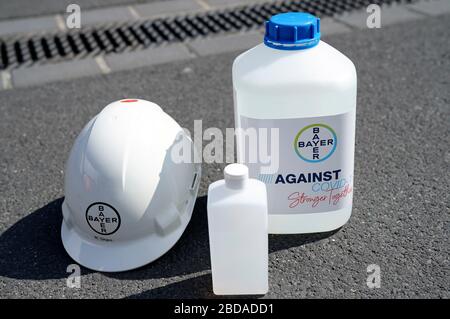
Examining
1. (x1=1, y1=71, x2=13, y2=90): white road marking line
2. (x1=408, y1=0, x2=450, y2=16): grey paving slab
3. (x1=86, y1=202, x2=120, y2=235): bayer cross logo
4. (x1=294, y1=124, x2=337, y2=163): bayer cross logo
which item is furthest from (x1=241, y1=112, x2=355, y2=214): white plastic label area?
(x1=408, y1=0, x2=450, y2=16): grey paving slab

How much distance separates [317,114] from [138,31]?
244 cm

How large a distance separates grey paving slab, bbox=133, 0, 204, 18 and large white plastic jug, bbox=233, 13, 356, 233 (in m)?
2.49

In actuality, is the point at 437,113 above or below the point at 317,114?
below

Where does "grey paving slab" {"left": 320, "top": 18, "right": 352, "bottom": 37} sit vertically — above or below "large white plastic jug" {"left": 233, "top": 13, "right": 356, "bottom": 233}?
below

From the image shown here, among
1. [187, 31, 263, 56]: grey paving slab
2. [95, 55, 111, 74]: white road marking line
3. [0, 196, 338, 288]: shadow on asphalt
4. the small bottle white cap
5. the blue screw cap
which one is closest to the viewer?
the small bottle white cap

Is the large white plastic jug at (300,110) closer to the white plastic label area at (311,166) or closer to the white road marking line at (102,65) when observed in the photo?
the white plastic label area at (311,166)

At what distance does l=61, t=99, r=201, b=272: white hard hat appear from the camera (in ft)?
6.26

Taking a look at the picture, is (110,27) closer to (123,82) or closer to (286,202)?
(123,82)

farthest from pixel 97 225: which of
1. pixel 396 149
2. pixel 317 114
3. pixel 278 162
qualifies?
pixel 396 149

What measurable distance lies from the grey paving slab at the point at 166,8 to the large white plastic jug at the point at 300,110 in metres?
2.49

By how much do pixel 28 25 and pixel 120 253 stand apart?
8.87ft

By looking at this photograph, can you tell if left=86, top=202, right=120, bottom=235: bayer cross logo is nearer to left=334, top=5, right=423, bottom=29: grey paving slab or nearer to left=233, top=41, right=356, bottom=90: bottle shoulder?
left=233, top=41, right=356, bottom=90: bottle shoulder
